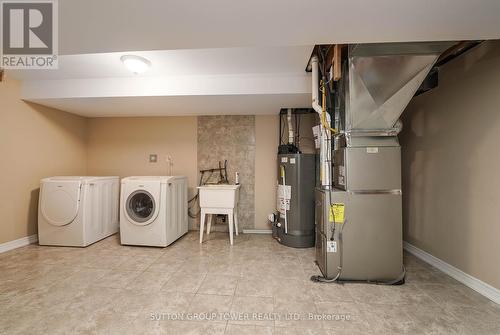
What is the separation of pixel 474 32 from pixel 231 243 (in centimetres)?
310

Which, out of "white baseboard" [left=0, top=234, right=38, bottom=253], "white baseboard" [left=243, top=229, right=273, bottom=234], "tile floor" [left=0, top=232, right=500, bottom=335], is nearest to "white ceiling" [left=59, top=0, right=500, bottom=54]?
"tile floor" [left=0, top=232, right=500, bottom=335]

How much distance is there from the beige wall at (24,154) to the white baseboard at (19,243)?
50 mm

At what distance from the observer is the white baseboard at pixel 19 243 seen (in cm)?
254

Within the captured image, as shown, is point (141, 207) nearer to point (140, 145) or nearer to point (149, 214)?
point (149, 214)

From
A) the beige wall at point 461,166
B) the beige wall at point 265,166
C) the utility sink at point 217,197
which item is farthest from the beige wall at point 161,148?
the beige wall at point 461,166

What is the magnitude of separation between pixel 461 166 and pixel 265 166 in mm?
2363

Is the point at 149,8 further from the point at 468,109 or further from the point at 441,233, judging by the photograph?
the point at 441,233

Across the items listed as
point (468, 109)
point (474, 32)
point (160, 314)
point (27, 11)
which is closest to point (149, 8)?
point (27, 11)

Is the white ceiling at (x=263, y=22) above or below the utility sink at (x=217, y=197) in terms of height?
above

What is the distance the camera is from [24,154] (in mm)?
2730

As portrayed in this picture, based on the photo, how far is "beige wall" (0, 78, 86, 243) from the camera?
2.54 metres

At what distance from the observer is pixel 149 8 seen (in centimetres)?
118
